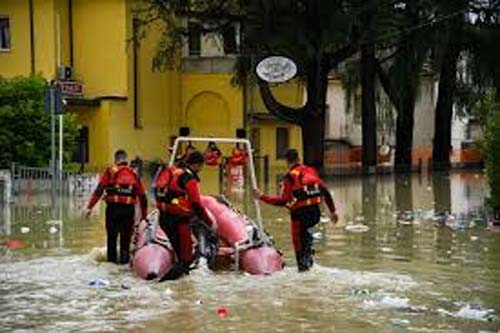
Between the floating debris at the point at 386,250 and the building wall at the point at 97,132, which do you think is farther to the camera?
the building wall at the point at 97,132

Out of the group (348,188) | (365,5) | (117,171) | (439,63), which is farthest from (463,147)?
(117,171)

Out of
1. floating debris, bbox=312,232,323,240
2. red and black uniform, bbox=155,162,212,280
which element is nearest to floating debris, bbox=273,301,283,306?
red and black uniform, bbox=155,162,212,280

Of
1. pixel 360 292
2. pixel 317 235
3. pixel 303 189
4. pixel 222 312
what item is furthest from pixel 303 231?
pixel 317 235

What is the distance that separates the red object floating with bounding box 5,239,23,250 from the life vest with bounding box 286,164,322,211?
5.59 meters

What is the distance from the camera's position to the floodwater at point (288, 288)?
1058cm

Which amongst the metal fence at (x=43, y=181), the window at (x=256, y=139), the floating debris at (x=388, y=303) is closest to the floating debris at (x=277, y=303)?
the floating debris at (x=388, y=303)

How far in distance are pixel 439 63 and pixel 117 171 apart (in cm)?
3194

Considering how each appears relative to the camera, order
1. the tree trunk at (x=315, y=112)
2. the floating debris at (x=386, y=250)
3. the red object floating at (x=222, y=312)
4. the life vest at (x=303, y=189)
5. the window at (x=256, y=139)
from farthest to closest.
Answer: the window at (x=256, y=139) → the tree trunk at (x=315, y=112) → the floating debris at (x=386, y=250) → the life vest at (x=303, y=189) → the red object floating at (x=222, y=312)

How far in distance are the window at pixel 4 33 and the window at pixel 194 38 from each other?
813 centimetres

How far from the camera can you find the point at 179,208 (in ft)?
43.0

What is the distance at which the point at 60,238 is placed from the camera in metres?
18.6

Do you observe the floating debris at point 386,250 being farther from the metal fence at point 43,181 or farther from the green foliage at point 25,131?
the green foliage at point 25,131

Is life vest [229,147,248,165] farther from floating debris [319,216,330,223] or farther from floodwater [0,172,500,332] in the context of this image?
floodwater [0,172,500,332]

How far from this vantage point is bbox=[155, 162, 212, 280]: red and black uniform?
13078 millimetres
